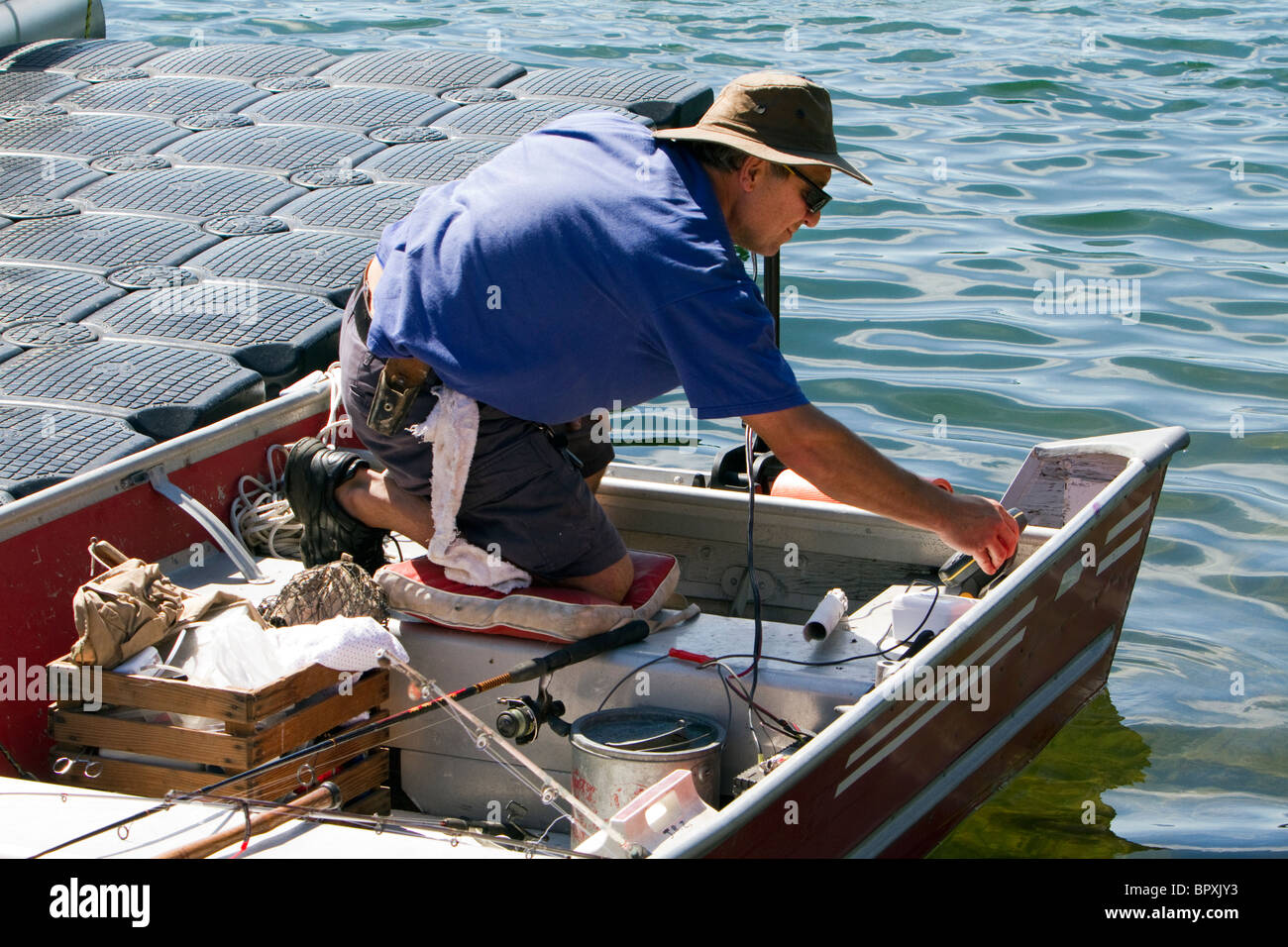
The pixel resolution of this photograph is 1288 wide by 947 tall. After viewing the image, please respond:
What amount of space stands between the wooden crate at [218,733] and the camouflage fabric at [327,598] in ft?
0.85

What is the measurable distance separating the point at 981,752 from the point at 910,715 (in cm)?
73

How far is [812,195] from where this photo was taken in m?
3.97

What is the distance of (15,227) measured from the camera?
27.0 ft

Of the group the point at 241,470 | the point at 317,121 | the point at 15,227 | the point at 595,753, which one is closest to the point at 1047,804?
the point at 595,753

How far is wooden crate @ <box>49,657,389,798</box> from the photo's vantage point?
3750mm

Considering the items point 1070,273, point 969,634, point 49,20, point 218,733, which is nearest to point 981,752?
point 969,634

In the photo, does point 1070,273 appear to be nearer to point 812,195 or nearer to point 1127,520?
point 1127,520

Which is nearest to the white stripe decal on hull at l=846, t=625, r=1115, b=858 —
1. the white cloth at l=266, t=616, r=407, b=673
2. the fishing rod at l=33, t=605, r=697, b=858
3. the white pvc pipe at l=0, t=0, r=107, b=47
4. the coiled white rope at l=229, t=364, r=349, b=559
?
the fishing rod at l=33, t=605, r=697, b=858

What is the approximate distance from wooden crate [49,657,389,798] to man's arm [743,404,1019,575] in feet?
4.07

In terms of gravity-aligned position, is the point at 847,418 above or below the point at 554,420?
below

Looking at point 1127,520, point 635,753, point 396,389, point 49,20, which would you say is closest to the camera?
point 635,753

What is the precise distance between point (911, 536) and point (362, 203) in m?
4.65

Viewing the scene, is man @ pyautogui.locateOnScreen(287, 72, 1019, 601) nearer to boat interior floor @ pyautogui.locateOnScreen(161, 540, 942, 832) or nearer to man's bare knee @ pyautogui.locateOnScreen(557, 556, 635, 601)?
man's bare knee @ pyautogui.locateOnScreen(557, 556, 635, 601)
